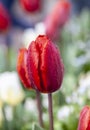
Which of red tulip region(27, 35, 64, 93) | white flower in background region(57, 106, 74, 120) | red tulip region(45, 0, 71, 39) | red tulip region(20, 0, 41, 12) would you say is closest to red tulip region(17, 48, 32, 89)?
red tulip region(27, 35, 64, 93)

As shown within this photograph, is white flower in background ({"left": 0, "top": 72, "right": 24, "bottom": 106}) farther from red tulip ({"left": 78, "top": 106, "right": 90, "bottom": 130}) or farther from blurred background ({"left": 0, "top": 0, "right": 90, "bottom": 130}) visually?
red tulip ({"left": 78, "top": 106, "right": 90, "bottom": 130})

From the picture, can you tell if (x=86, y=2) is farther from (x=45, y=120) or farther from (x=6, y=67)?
(x=45, y=120)

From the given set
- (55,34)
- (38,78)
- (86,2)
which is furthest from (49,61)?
(86,2)

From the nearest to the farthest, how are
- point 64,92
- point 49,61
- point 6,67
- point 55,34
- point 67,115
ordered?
point 49,61
point 67,115
point 64,92
point 6,67
point 55,34

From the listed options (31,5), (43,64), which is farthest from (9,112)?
(31,5)

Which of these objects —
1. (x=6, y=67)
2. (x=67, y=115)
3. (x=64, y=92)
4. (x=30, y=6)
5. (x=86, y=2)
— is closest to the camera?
(x=67, y=115)

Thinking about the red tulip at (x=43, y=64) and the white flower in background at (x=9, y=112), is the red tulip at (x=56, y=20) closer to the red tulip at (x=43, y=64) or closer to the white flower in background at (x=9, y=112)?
the white flower in background at (x=9, y=112)
